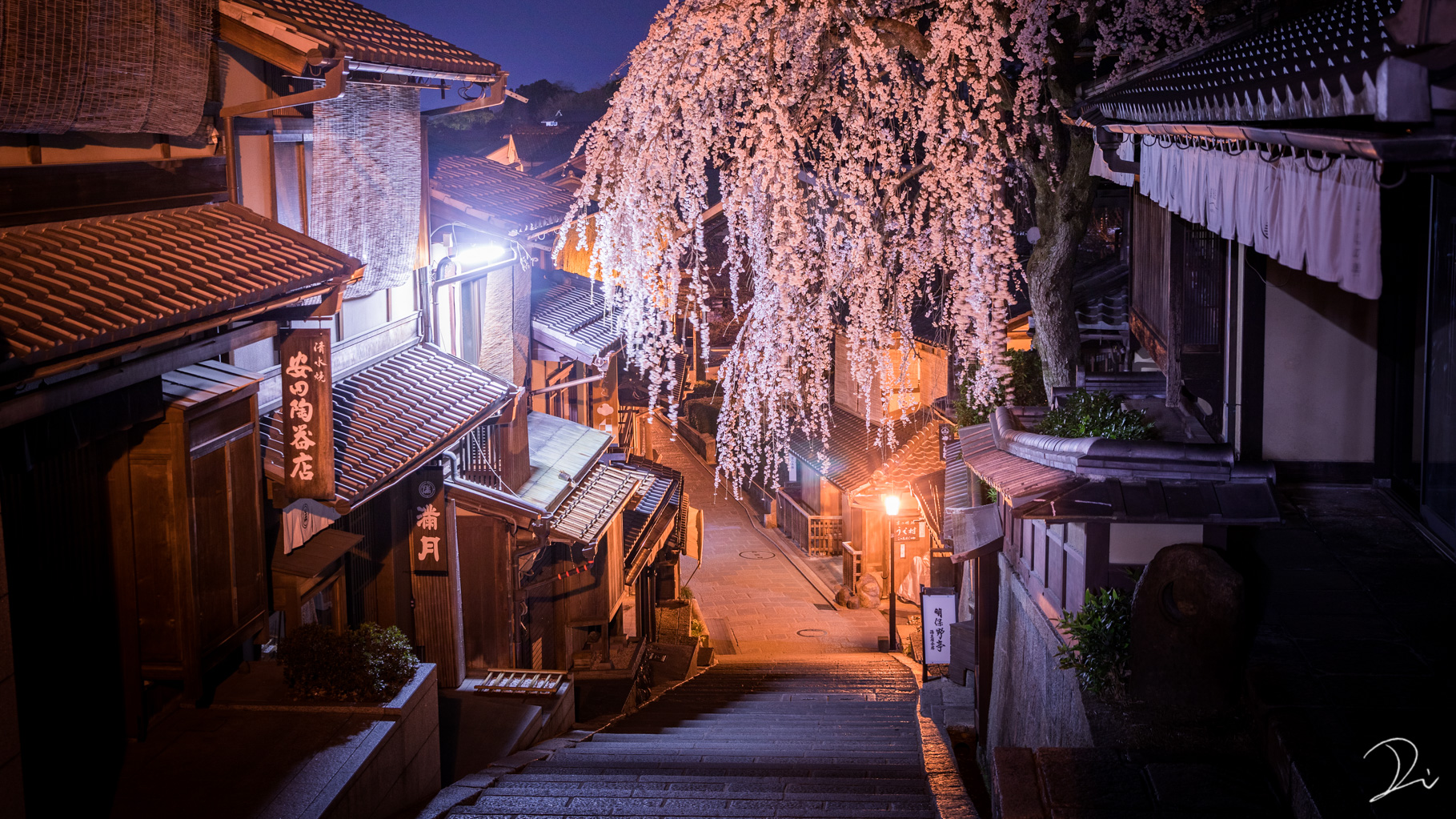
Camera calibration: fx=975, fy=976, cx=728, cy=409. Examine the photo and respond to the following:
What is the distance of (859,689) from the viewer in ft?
61.0

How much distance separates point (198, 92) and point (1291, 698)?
10.4 metres

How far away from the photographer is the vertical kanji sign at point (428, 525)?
557 inches

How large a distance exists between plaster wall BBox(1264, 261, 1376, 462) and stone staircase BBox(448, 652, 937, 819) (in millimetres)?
5154

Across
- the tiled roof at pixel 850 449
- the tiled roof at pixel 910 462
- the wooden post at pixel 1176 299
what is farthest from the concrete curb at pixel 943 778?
the tiled roof at pixel 850 449

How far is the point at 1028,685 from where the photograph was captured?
1041 centimetres

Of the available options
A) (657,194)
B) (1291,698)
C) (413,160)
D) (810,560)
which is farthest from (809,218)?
(810,560)

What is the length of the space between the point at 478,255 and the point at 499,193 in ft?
7.10

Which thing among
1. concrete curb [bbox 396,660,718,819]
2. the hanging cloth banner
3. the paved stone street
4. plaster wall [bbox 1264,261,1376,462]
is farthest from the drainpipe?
the paved stone street

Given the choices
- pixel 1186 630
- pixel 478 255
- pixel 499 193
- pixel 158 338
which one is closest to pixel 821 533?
pixel 499 193

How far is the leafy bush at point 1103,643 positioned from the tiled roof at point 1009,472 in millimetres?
909

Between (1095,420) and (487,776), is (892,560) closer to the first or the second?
(1095,420)

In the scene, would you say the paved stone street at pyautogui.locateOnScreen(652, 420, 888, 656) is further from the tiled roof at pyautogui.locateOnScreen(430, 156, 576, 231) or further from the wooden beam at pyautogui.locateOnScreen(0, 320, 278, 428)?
the wooden beam at pyautogui.locateOnScreen(0, 320, 278, 428)

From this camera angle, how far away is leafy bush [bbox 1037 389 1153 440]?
905 cm

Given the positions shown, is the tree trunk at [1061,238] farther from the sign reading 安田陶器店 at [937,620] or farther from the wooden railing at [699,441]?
the wooden railing at [699,441]
